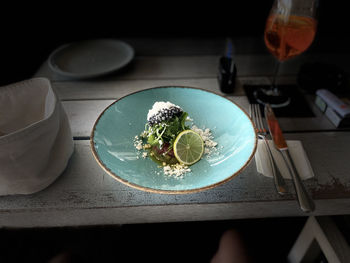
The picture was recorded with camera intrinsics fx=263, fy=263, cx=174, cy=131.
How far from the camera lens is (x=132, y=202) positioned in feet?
2.07

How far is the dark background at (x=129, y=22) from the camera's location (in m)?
1.64

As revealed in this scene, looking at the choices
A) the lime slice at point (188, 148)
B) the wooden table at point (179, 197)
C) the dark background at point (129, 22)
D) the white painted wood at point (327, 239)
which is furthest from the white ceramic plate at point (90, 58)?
the white painted wood at point (327, 239)

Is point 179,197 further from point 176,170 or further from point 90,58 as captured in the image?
point 90,58

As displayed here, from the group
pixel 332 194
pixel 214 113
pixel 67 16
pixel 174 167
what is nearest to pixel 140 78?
pixel 214 113

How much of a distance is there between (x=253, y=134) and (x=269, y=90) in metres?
0.42

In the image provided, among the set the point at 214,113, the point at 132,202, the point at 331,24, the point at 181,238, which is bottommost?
the point at 181,238

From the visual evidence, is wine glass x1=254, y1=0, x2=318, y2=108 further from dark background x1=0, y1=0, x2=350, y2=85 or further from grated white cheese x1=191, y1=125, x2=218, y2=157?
dark background x1=0, y1=0, x2=350, y2=85

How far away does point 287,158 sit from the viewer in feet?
2.35

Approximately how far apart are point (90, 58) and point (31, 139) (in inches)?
32.1

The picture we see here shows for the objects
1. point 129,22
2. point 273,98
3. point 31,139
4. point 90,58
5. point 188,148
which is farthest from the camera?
point 129,22

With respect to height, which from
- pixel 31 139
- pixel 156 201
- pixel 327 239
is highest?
pixel 31 139

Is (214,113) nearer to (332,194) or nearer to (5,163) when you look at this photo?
(332,194)

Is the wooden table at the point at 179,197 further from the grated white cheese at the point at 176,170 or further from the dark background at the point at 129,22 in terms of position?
the dark background at the point at 129,22

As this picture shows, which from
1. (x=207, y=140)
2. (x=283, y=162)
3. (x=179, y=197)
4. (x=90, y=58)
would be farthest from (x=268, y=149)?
(x=90, y=58)
